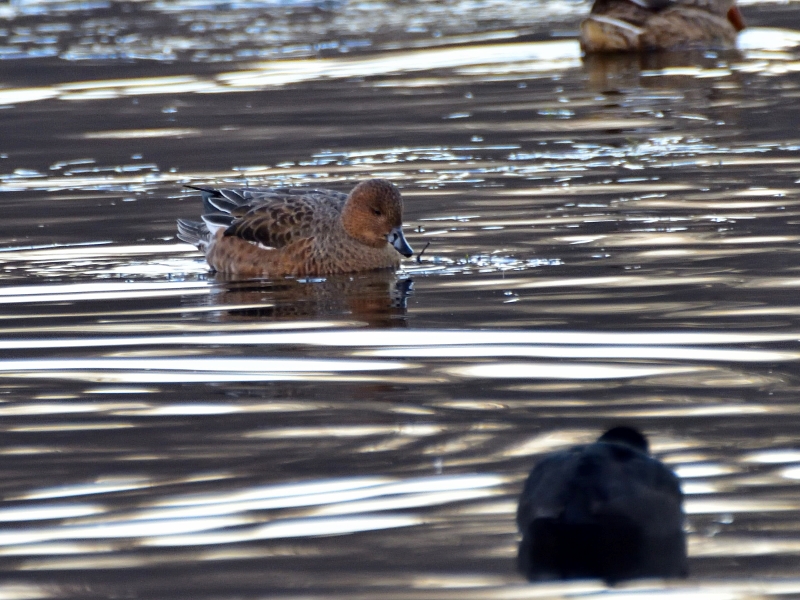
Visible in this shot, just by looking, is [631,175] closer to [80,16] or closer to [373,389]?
[373,389]

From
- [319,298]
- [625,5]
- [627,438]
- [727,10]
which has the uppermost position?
[627,438]

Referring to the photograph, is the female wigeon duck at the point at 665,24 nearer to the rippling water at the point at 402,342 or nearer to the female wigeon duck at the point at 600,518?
the rippling water at the point at 402,342

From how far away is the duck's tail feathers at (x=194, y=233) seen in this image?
1118 cm

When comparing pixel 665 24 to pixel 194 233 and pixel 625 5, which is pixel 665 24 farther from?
pixel 194 233

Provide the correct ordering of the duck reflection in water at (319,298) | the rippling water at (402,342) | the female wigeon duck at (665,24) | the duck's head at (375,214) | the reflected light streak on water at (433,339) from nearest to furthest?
the rippling water at (402,342), the reflected light streak on water at (433,339), the duck reflection in water at (319,298), the duck's head at (375,214), the female wigeon duck at (665,24)

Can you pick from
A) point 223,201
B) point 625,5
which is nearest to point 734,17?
point 625,5

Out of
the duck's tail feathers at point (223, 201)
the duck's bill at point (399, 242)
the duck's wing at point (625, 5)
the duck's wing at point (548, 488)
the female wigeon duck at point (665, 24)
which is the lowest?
the female wigeon duck at point (665, 24)

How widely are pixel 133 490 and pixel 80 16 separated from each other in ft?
82.2

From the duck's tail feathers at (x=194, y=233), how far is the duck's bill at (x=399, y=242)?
4.48ft

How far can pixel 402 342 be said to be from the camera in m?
8.36

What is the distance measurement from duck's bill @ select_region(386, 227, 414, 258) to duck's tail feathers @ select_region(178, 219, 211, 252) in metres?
1.36

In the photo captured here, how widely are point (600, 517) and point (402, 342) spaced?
329 centimetres

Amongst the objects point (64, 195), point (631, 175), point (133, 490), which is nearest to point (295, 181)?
point (64, 195)

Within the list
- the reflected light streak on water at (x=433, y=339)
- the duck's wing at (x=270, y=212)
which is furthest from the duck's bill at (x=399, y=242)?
the reflected light streak on water at (x=433, y=339)
